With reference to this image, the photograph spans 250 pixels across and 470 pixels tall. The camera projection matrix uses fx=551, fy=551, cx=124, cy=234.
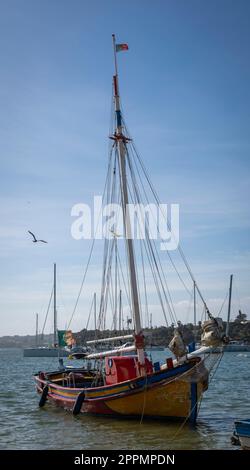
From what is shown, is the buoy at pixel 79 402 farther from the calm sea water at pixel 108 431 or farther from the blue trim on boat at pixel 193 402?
the blue trim on boat at pixel 193 402

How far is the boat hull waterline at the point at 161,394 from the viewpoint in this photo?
25.3 m

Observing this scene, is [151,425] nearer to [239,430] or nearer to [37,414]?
[239,430]

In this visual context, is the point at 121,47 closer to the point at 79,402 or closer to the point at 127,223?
the point at 127,223

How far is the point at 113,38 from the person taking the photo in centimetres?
3169

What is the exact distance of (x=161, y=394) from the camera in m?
25.7

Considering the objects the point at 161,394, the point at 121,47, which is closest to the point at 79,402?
the point at 161,394

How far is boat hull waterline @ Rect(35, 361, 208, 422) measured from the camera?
25281 millimetres

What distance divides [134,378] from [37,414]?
8.55 m

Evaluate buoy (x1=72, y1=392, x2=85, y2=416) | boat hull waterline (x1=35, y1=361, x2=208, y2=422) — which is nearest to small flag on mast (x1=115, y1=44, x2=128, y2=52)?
boat hull waterline (x1=35, y1=361, x2=208, y2=422)

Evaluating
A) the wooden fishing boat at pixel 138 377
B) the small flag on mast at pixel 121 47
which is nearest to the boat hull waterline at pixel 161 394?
the wooden fishing boat at pixel 138 377
